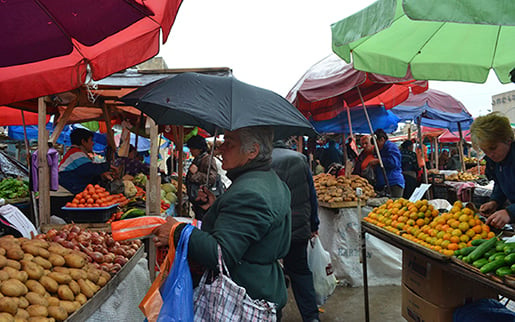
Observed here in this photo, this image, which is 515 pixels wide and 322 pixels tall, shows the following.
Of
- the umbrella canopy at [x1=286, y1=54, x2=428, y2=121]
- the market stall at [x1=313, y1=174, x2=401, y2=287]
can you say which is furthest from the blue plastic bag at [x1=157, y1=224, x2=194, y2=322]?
the market stall at [x1=313, y1=174, x2=401, y2=287]

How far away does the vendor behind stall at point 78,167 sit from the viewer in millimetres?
5488

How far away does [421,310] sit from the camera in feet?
11.2

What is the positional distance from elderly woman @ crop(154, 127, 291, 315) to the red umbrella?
1.16 meters

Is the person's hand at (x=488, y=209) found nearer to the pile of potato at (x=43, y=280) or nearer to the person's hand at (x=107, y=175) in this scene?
the pile of potato at (x=43, y=280)

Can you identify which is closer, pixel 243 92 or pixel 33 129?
pixel 243 92

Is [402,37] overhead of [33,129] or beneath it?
overhead

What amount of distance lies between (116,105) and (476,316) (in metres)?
6.67

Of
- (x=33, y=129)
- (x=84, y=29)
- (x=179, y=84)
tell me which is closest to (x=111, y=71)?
(x=84, y=29)

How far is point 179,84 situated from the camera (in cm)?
261

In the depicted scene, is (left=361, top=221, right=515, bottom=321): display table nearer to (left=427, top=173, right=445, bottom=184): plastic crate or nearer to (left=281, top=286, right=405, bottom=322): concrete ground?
(left=281, top=286, right=405, bottom=322): concrete ground

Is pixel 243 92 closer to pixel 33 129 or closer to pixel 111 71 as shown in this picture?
pixel 111 71

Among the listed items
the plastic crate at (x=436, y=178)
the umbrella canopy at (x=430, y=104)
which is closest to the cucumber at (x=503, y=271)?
the umbrella canopy at (x=430, y=104)

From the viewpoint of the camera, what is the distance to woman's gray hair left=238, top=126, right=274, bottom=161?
2.19m

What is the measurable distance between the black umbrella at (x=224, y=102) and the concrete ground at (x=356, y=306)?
9.49 ft
